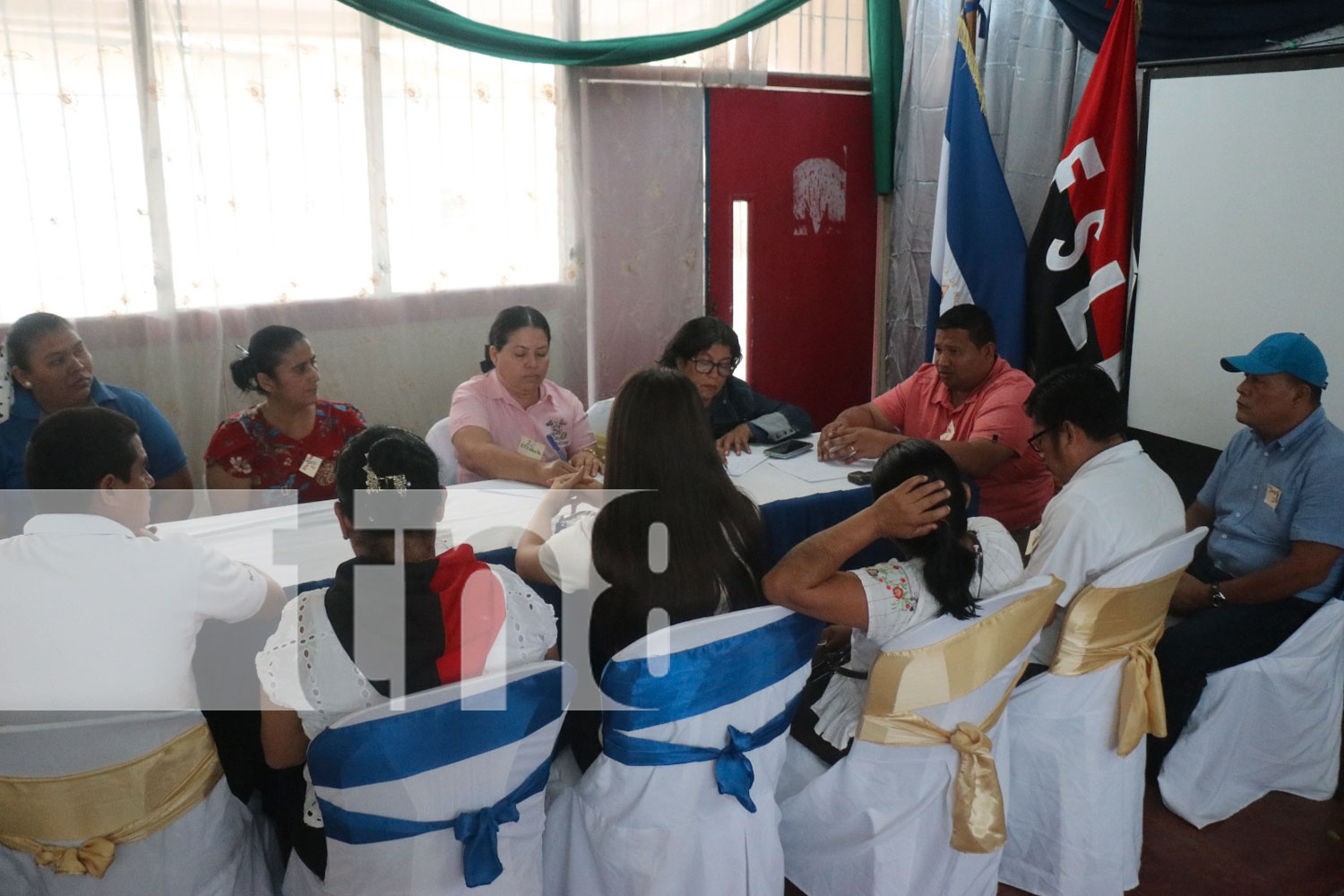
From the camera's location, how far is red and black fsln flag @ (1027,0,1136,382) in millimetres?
3752

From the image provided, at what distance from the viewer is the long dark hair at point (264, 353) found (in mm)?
2656

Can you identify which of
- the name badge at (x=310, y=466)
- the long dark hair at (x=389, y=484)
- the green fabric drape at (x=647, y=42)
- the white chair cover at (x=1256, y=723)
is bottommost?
the white chair cover at (x=1256, y=723)

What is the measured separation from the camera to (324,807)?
145 cm

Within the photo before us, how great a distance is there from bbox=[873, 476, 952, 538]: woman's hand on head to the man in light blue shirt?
1.05 m

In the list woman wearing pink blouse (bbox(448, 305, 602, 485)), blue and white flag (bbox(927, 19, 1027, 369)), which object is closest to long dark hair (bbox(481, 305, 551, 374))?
woman wearing pink blouse (bbox(448, 305, 602, 485))

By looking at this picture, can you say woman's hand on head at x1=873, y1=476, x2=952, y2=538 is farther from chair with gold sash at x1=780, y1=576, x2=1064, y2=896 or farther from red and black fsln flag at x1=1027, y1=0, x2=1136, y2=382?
red and black fsln flag at x1=1027, y1=0, x2=1136, y2=382

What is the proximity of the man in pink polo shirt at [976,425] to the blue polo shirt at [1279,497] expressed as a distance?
51 cm

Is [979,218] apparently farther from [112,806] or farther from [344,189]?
[112,806]

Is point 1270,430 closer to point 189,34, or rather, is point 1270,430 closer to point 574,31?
point 574,31

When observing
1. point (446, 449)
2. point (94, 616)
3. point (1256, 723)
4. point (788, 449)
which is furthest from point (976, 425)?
point (94, 616)

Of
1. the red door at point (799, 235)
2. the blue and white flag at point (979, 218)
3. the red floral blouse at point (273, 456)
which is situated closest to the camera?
the red floral blouse at point (273, 456)

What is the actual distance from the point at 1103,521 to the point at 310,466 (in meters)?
1.92

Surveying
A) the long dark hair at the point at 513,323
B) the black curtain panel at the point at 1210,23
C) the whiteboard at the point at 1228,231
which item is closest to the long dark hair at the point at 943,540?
the long dark hair at the point at 513,323

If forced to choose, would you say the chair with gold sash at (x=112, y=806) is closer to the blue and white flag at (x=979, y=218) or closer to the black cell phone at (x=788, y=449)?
the black cell phone at (x=788, y=449)
